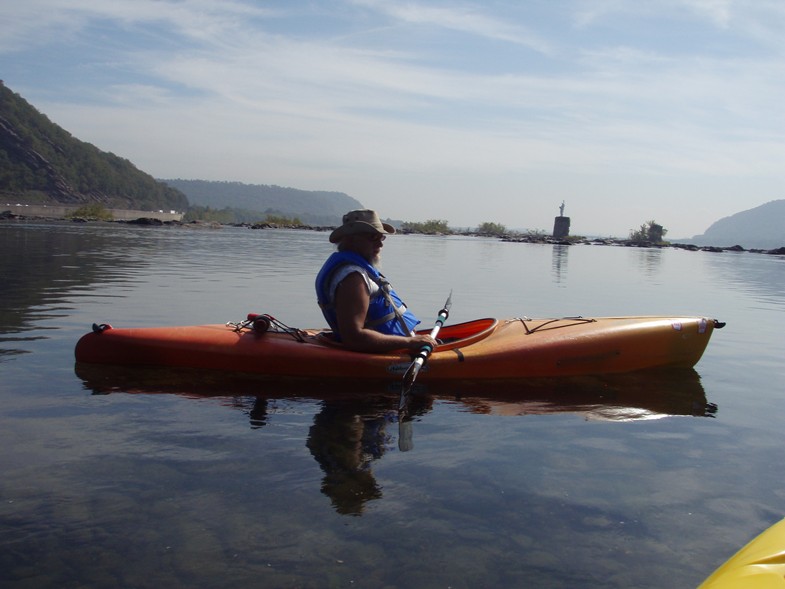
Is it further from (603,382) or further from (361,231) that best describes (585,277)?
(361,231)

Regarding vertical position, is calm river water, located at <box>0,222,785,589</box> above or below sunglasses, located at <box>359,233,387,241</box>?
below

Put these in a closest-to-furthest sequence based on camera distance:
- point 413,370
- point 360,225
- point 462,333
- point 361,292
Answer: point 413,370, point 361,292, point 360,225, point 462,333

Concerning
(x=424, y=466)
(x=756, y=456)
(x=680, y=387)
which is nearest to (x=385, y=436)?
(x=424, y=466)

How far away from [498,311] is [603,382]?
5642 mm

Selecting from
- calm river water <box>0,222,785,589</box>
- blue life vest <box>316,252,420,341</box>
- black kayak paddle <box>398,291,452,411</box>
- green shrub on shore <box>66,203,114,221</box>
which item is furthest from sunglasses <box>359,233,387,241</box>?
green shrub on shore <box>66,203,114,221</box>

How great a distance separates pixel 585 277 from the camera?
74.2ft

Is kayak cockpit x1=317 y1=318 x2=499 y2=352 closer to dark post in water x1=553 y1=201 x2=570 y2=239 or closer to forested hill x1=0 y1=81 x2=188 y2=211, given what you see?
dark post in water x1=553 y1=201 x2=570 y2=239

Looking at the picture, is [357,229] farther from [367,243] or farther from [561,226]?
[561,226]

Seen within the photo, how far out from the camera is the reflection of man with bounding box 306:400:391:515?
3943 millimetres

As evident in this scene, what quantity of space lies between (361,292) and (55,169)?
134m

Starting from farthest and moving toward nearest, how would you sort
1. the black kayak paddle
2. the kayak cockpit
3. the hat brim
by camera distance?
1. the kayak cockpit
2. the hat brim
3. the black kayak paddle

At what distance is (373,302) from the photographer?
630 cm

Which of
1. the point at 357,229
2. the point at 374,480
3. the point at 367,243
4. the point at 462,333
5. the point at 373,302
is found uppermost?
the point at 357,229

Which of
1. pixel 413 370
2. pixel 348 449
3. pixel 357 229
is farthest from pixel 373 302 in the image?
pixel 348 449
